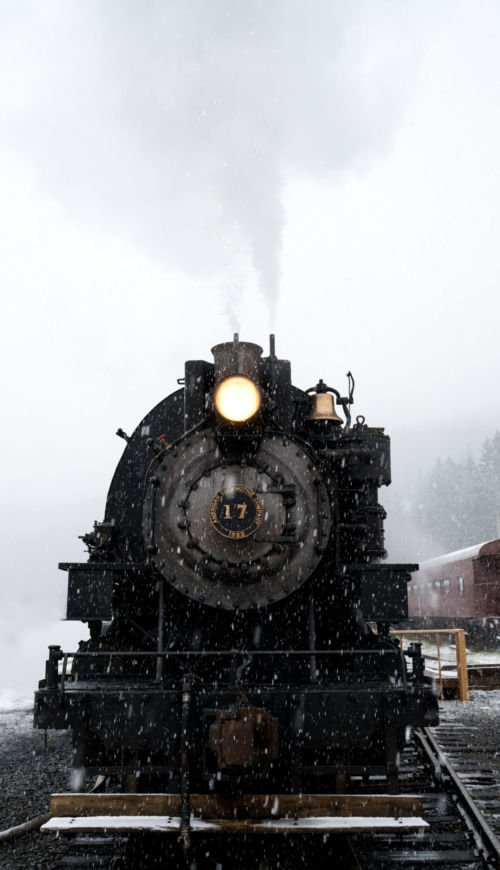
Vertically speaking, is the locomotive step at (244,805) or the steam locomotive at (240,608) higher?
the steam locomotive at (240,608)

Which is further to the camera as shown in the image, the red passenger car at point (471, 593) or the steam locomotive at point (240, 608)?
the red passenger car at point (471, 593)

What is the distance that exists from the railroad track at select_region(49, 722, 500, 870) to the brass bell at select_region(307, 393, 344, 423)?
297cm

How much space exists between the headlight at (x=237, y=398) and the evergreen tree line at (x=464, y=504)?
63.4m

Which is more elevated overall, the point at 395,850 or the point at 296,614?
the point at 296,614

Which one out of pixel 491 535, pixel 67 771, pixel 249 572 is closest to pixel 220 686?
pixel 249 572

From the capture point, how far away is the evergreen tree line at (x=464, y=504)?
68438 mm

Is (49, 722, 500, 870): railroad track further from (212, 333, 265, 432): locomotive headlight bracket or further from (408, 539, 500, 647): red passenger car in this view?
(408, 539, 500, 647): red passenger car

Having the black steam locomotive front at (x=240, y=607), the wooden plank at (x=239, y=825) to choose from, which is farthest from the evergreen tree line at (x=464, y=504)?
the wooden plank at (x=239, y=825)

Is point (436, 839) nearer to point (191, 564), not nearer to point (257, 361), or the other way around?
point (191, 564)

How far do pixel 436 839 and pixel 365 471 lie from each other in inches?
106

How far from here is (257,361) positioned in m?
5.07

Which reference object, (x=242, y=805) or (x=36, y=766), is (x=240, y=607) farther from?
(x=36, y=766)

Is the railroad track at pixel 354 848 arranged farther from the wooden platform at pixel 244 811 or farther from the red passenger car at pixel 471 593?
the red passenger car at pixel 471 593

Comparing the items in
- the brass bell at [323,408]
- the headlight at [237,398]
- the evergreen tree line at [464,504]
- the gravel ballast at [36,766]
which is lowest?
the gravel ballast at [36,766]
